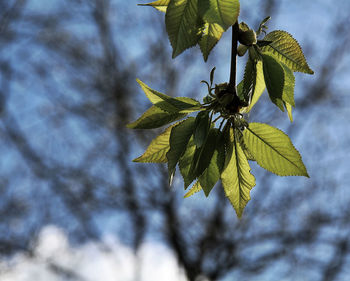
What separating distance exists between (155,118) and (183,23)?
13cm

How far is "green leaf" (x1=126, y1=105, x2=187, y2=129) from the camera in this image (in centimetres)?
53

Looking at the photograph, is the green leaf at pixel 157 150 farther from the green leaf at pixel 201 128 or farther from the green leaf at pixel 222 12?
the green leaf at pixel 222 12

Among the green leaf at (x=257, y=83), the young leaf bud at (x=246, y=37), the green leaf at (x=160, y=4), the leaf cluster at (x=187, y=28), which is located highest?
the green leaf at (x=160, y=4)

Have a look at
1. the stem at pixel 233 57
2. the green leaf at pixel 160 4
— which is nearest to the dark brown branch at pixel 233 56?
the stem at pixel 233 57

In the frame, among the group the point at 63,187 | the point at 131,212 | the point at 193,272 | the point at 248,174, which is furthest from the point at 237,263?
the point at 248,174

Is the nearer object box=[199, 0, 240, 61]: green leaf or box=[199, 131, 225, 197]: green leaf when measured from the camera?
box=[199, 0, 240, 61]: green leaf

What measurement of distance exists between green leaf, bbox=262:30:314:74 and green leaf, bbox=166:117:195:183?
0.47 feet

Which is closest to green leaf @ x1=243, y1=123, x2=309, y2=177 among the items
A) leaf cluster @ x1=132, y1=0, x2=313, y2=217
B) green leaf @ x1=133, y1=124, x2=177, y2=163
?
leaf cluster @ x1=132, y1=0, x2=313, y2=217

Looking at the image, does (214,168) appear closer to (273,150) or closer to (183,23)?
(273,150)

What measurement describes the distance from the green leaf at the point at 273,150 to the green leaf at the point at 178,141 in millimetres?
76

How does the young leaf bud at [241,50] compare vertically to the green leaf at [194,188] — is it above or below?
above

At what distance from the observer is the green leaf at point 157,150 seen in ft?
1.83

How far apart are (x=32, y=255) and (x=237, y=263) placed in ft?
9.12

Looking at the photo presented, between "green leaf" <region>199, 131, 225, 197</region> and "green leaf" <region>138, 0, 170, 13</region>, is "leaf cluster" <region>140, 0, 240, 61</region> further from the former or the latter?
"green leaf" <region>199, 131, 225, 197</region>
